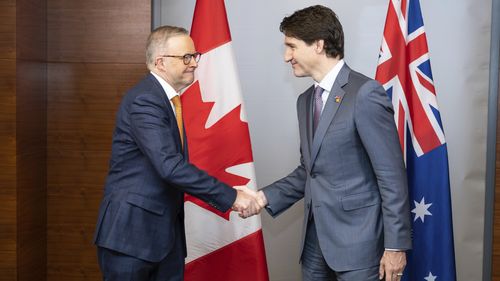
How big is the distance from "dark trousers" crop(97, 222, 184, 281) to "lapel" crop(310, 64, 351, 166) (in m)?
0.67

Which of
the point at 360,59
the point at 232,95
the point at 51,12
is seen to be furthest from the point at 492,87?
the point at 51,12

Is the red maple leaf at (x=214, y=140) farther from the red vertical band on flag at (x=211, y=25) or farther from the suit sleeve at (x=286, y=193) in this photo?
the suit sleeve at (x=286, y=193)

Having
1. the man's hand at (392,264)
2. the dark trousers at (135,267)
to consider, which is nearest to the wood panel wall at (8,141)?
the dark trousers at (135,267)

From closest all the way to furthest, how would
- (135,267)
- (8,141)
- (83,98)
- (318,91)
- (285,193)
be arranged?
(135,267), (318,91), (285,193), (8,141), (83,98)

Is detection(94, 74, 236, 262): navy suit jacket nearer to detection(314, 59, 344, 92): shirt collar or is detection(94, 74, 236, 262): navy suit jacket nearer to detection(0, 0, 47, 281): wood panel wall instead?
detection(314, 59, 344, 92): shirt collar

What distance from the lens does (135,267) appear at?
2395 mm

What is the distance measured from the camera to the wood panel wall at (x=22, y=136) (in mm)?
3119

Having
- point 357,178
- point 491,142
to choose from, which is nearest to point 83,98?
point 357,178

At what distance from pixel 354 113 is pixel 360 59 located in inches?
60.2

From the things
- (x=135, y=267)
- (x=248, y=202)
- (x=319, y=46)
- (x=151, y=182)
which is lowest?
(x=135, y=267)


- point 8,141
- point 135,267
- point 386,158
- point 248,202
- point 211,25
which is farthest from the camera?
point 211,25

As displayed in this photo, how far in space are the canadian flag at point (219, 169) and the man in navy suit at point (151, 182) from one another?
2.16 feet

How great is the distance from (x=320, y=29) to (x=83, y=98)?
159cm

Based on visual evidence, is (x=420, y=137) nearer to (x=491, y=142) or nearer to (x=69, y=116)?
(x=491, y=142)
